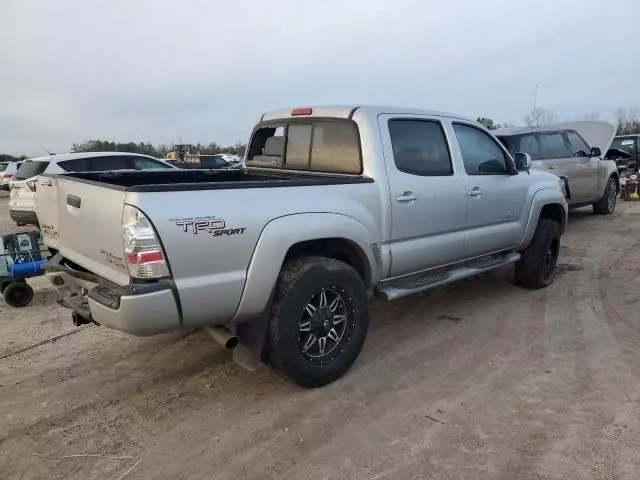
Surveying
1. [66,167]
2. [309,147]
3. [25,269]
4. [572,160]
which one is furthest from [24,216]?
[572,160]

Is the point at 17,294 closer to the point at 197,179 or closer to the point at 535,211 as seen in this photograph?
the point at 197,179

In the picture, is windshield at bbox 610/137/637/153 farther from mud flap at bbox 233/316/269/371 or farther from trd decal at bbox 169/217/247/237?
trd decal at bbox 169/217/247/237

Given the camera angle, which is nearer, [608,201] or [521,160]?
[521,160]

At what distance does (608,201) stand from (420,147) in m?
9.32

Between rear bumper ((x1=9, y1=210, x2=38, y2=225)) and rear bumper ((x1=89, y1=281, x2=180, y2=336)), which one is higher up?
rear bumper ((x1=89, y1=281, x2=180, y2=336))

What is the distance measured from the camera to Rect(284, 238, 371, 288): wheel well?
11.9 feet

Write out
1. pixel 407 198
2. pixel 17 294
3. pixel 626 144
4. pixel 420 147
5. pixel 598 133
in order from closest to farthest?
pixel 407 198, pixel 420 147, pixel 17 294, pixel 598 133, pixel 626 144

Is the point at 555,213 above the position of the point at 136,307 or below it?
above

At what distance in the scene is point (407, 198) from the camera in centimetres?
414

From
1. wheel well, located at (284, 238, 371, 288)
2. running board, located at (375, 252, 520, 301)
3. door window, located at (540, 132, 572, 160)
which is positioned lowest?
running board, located at (375, 252, 520, 301)

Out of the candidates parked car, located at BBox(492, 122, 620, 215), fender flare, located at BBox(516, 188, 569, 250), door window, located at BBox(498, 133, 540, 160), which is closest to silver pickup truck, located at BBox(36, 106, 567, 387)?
fender flare, located at BBox(516, 188, 569, 250)

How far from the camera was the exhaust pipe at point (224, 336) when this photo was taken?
330 cm

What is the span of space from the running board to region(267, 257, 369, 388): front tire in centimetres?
37

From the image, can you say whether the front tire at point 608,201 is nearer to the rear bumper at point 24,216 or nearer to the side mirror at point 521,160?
the side mirror at point 521,160
